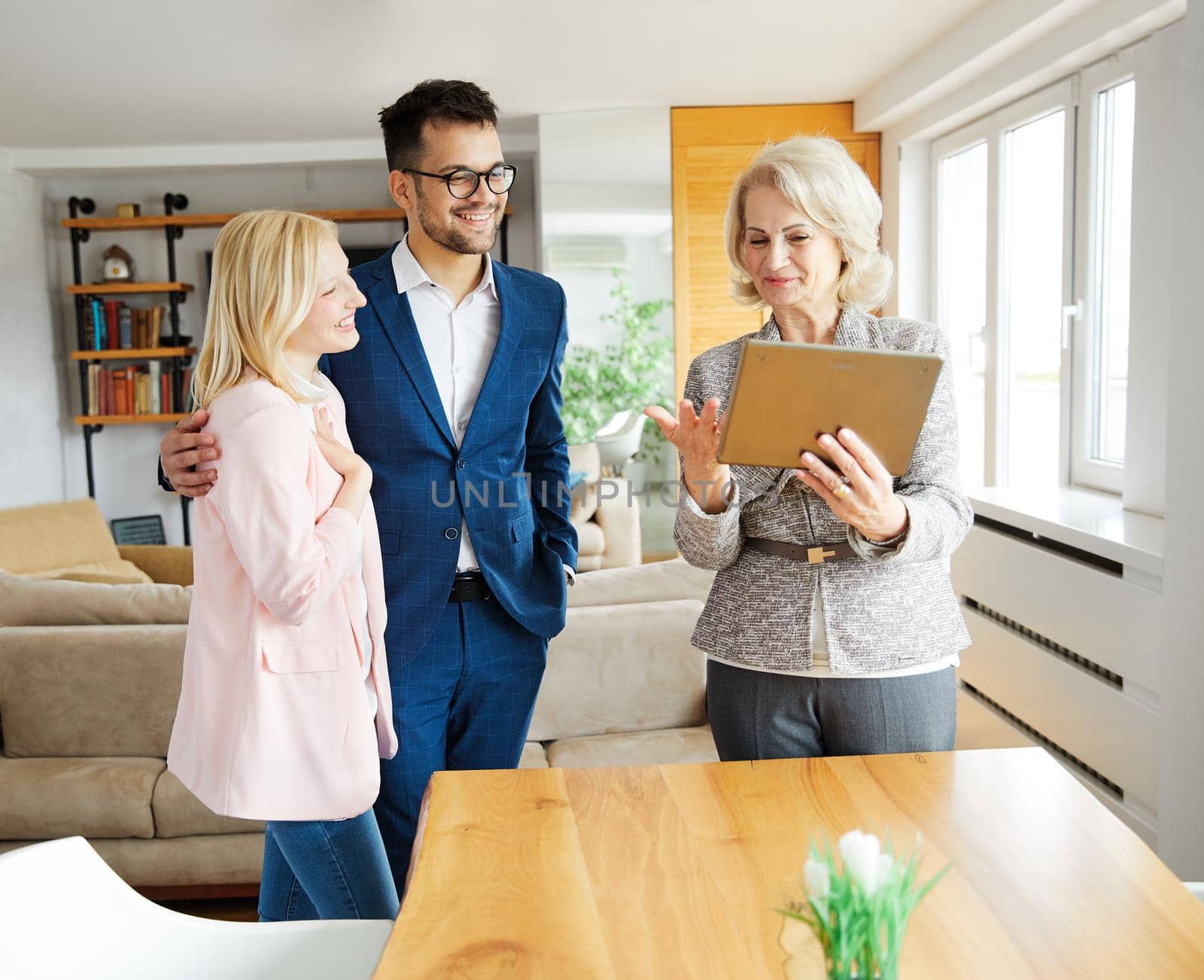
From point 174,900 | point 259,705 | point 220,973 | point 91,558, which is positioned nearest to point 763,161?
point 259,705

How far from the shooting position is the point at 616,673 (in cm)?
282

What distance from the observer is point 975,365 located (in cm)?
473

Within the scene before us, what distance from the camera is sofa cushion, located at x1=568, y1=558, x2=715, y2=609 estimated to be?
295 cm

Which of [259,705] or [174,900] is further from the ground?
[259,705]

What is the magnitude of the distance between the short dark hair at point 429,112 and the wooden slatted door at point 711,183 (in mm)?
4002

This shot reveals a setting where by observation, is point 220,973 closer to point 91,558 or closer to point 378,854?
point 378,854

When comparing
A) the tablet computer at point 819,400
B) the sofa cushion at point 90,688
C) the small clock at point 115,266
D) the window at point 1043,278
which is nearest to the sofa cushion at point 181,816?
Result: the sofa cushion at point 90,688

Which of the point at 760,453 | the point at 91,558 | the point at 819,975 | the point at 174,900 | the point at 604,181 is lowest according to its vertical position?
the point at 174,900

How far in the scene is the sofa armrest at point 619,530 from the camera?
5520 millimetres

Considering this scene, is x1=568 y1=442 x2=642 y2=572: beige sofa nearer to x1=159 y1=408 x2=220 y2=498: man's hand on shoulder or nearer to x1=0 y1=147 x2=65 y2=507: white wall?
x1=0 y1=147 x2=65 y2=507: white wall

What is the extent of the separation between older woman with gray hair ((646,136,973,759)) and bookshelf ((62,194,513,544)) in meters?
5.63

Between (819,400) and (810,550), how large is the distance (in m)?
0.24

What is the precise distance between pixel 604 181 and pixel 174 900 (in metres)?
4.29

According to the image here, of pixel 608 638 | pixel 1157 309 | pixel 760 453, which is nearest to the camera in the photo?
pixel 760 453
